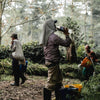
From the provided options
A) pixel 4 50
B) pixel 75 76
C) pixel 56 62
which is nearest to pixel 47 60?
pixel 56 62

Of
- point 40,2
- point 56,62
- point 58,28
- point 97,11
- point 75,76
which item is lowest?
point 75,76

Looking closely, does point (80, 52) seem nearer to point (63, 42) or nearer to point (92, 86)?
point (92, 86)

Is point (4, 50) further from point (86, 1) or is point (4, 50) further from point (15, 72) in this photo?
point (86, 1)

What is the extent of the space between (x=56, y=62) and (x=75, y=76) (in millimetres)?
6071

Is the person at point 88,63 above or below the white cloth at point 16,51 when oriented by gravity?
below

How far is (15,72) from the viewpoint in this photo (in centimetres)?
612

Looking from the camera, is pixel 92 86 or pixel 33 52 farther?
pixel 33 52

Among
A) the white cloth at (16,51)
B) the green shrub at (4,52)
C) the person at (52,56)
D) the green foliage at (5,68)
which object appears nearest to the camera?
the person at (52,56)

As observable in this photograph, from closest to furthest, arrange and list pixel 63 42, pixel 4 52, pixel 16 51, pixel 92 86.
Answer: pixel 63 42 < pixel 92 86 < pixel 16 51 < pixel 4 52

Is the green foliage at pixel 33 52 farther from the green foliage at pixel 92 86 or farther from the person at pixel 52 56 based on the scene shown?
the person at pixel 52 56

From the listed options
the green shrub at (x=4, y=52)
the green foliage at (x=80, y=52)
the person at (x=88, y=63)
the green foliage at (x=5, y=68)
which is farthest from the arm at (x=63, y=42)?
the green foliage at (x=80, y=52)

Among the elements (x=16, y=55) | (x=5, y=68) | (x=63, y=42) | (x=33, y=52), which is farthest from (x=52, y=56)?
(x=33, y=52)

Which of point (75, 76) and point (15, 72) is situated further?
point (75, 76)

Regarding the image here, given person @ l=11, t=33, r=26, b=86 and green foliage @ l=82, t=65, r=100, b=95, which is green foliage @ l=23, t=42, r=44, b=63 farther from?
green foliage @ l=82, t=65, r=100, b=95
